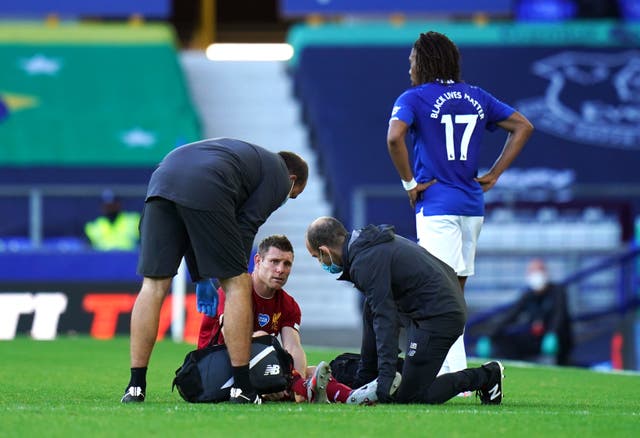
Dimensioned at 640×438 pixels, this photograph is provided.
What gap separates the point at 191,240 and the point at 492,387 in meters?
1.70

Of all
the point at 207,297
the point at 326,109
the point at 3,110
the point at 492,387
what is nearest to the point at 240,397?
the point at 207,297

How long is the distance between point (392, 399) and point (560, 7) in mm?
16715

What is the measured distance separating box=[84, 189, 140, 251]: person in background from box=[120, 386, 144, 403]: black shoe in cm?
1009

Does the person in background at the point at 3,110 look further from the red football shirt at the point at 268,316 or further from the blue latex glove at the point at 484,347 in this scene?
the red football shirt at the point at 268,316

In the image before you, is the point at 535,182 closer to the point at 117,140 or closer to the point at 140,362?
the point at 117,140

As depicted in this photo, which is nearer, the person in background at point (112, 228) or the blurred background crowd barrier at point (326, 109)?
the blurred background crowd barrier at point (326, 109)

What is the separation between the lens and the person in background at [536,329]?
15188 millimetres

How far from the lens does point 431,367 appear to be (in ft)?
23.8

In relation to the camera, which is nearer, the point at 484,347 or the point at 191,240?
the point at 191,240

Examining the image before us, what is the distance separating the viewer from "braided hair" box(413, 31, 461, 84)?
26.2ft

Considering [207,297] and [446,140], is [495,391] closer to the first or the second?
[446,140]

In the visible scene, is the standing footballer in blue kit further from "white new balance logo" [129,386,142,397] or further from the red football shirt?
"white new balance logo" [129,386,142,397]

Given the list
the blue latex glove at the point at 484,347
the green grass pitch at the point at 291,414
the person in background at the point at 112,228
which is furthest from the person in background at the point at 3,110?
the green grass pitch at the point at 291,414

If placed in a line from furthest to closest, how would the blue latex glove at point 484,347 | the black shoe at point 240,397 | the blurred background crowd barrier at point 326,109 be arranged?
the blurred background crowd barrier at point 326,109, the blue latex glove at point 484,347, the black shoe at point 240,397
